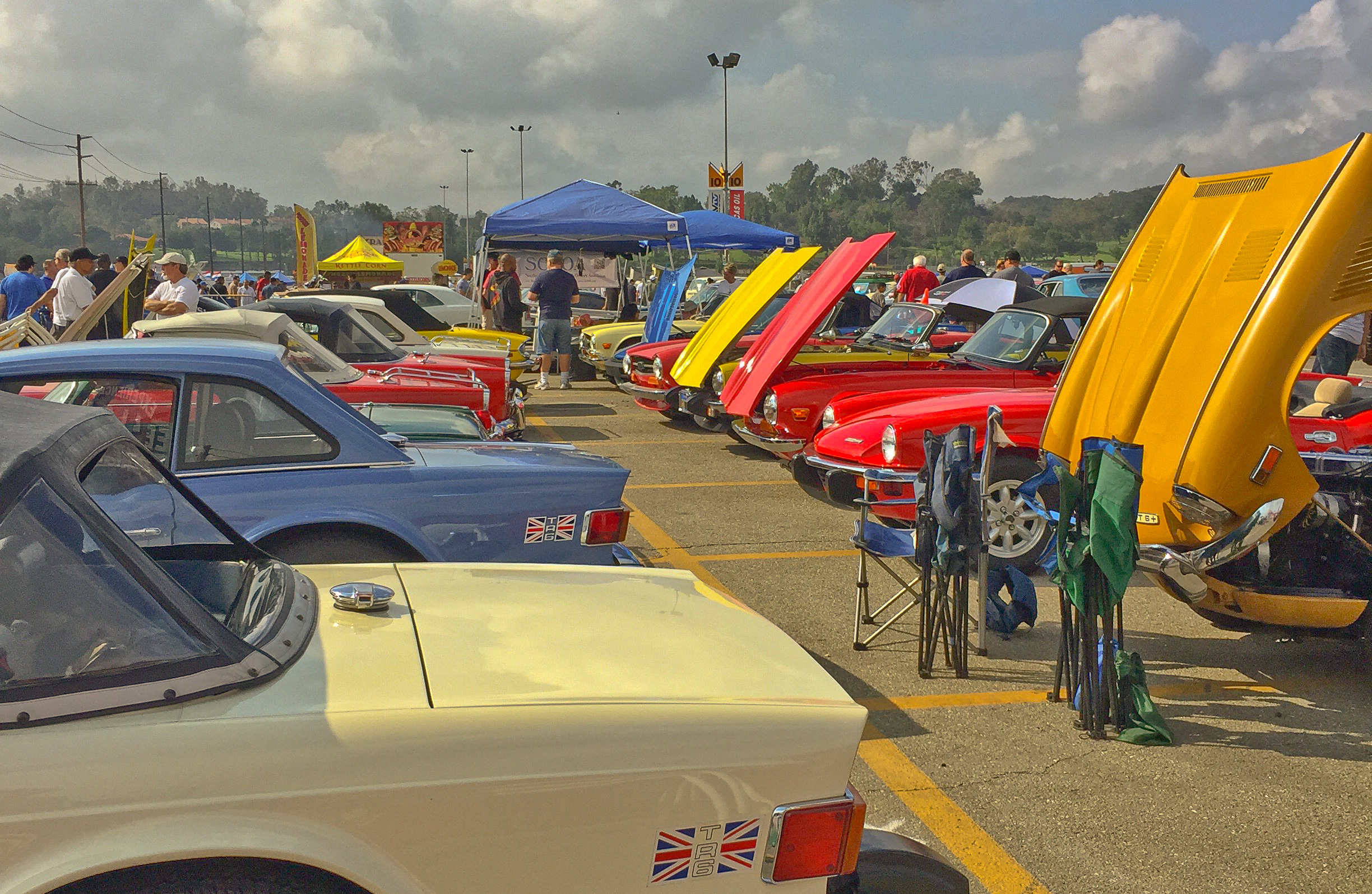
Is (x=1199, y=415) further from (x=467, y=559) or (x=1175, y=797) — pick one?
(x=467, y=559)

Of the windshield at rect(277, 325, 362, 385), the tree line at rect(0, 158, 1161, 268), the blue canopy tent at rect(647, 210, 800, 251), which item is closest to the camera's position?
the windshield at rect(277, 325, 362, 385)

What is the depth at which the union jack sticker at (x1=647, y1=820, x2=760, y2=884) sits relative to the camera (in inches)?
80.2

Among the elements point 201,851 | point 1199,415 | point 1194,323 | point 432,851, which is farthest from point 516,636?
point 1194,323

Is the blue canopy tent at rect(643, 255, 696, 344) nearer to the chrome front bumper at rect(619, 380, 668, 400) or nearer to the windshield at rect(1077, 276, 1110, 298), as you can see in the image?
the chrome front bumper at rect(619, 380, 668, 400)

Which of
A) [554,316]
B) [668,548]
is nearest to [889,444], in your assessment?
[668,548]

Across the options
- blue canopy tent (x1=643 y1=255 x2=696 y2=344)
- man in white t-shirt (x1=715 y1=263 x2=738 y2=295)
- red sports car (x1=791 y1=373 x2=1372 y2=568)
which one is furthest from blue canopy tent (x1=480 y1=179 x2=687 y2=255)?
red sports car (x1=791 y1=373 x2=1372 y2=568)

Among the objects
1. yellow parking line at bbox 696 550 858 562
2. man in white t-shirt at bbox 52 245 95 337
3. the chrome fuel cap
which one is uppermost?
man in white t-shirt at bbox 52 245 95 337

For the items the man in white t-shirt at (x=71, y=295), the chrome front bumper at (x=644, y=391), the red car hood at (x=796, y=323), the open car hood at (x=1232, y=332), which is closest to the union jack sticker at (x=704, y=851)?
the open car hood at (x=1232, y=332)

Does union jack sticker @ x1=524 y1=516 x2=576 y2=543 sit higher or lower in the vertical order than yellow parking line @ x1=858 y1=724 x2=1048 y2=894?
higher

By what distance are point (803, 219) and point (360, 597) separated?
9097 cm

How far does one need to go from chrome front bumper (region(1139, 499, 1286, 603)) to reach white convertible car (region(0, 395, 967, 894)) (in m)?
3.19

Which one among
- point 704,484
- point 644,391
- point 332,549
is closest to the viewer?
point 332,549

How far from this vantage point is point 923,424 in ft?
23.7

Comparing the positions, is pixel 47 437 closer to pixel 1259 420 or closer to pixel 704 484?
pixel 1259 420
